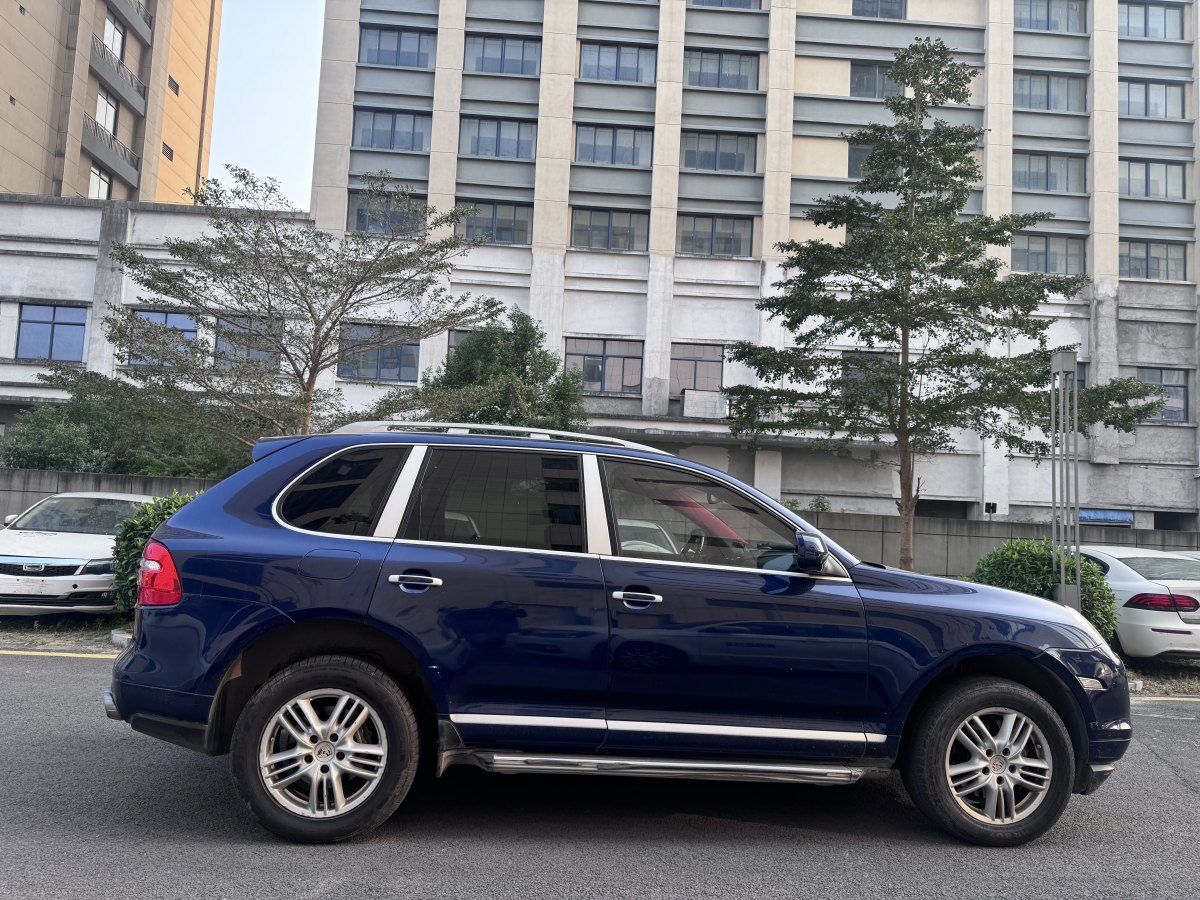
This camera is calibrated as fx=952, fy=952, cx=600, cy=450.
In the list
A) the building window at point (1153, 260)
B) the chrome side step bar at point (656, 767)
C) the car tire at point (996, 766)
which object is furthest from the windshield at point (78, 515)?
the building window at point (1153, 260)

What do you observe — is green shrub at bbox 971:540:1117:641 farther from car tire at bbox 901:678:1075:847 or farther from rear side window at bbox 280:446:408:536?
rear side window at bbox 280:446:408:536

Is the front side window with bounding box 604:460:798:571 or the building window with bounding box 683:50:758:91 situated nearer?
the front side window with bounding box 604:460:798:571

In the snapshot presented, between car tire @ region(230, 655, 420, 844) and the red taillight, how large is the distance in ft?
1.85

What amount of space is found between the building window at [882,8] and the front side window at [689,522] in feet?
122

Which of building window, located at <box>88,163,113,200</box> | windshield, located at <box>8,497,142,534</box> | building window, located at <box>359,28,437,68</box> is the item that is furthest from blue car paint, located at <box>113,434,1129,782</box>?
building window, located at <box>88,163,113,200</box>

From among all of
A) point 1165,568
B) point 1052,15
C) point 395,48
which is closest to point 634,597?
point 1165,568

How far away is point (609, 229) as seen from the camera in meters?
34.9

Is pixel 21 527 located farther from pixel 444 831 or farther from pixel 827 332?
pixel 827 332

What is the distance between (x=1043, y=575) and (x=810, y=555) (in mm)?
7843

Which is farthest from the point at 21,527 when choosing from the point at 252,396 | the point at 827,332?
the point at 827,332

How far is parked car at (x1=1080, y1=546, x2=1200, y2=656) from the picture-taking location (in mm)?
9570

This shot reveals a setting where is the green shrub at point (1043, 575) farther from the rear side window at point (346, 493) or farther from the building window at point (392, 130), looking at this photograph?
the building window at point (392, 130)

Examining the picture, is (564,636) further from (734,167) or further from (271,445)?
(734,167)

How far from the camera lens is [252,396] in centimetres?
1459
